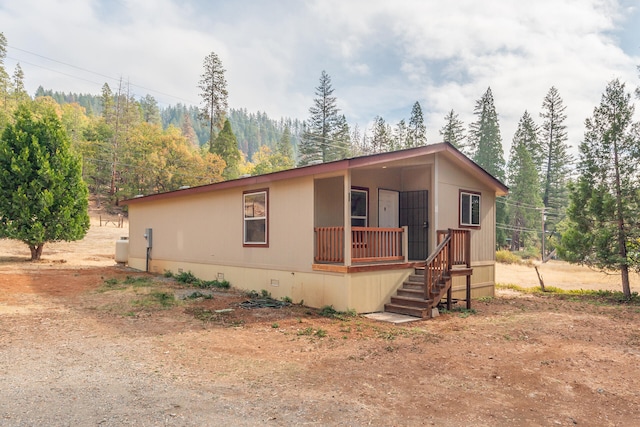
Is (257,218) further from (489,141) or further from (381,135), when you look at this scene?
(381,135)

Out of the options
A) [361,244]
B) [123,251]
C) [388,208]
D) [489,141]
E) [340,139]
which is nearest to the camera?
[361,244]

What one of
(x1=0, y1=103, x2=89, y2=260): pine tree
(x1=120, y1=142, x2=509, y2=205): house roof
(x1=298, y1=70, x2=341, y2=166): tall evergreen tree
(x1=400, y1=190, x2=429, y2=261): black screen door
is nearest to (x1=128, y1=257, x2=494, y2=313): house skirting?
(x1=400, y1=190, x2=429, y2=261): black screen door

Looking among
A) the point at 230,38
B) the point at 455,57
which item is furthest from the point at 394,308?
the point at 455,57

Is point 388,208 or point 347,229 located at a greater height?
point 388,208

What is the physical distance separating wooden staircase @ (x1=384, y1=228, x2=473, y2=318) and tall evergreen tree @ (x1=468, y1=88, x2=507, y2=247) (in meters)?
33.7

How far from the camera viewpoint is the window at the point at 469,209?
33.5ft

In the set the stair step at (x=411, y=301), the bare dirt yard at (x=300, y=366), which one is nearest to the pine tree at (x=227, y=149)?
the bare dirt yard at (x=300, y=366)

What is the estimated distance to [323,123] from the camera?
149 ft

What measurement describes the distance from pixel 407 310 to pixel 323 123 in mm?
39424

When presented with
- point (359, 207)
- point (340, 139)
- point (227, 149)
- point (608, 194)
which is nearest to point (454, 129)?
point (340, 139)

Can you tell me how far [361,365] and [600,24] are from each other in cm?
1259

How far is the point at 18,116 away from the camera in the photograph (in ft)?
52.2

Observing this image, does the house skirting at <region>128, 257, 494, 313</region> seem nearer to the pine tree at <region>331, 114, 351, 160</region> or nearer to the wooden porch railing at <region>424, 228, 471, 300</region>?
the wooden porch railing at <region>424, 228, 471, 300</region>

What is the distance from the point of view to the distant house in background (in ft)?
26.3
